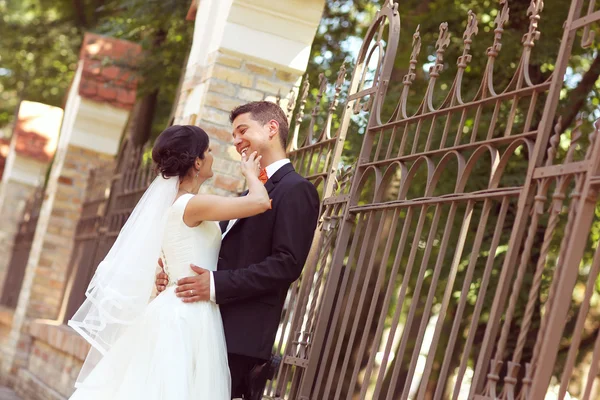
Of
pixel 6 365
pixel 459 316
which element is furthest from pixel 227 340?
pixel 6 365

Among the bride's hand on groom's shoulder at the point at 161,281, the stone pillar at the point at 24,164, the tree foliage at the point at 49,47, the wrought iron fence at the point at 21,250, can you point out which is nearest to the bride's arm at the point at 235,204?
the bride's hand on groom's shoulder at the point at 161,281

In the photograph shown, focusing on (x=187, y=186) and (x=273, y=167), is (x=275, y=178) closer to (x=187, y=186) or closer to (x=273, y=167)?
(x=273, y=167)

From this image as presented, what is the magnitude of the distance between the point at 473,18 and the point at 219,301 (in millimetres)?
1508

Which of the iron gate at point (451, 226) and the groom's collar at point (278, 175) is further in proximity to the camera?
the groom's collar at point (278, 175)

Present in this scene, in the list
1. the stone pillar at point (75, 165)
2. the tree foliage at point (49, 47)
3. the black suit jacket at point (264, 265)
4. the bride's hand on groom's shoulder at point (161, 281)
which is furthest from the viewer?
the tree foliage at point (49, 47)

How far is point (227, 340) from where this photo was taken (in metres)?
3.90

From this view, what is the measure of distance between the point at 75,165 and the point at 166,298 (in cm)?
738

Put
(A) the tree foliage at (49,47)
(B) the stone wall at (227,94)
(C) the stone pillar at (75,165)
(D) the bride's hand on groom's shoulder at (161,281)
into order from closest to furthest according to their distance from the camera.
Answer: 1. (D) the bride's hand on groom's shoulder at (161,281)
2. (B) the stone wall at (227,94)
3. (C) the stone pillar at (75,165)
4. (A) the tree foliage at (49,47)

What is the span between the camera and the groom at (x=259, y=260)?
3.80 meters

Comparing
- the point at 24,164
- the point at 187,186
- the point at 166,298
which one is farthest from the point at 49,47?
the point at 166,298

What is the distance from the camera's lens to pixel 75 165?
432 inches

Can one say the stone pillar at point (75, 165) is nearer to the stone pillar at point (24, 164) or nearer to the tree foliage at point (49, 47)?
the tree foliage at point (49, 47)

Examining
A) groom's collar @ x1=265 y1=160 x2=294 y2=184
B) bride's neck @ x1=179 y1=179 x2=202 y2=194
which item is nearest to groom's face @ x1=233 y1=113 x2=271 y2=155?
groom's collar @ x1=265 y1=160 x2=294 y2=184

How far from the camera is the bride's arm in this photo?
3.69 meters
